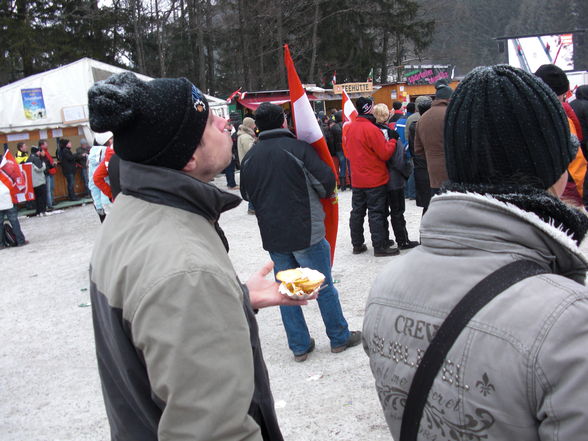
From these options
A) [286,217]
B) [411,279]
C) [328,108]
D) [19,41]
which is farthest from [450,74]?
[411,279]

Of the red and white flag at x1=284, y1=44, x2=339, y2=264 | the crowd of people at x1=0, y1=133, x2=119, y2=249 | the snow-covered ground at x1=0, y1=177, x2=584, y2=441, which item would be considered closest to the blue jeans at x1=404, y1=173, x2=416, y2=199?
the snow-covered ground at x1=0, y1=177, x2=584, y2=441

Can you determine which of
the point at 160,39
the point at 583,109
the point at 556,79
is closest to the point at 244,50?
the point at 160,39

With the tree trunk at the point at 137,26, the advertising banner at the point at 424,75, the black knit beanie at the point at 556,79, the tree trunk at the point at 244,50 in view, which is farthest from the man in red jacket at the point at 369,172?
the advertising banner at the point at 424,75

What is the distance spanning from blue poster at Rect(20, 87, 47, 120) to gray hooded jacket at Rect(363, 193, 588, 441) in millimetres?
17983

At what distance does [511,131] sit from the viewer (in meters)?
1.34

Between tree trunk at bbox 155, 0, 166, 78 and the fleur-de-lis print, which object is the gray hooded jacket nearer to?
the fleur-de-lis print

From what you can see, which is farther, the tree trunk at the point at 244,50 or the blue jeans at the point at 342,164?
the tree trunk at the point at 244,50

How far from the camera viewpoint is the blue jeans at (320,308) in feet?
15.3

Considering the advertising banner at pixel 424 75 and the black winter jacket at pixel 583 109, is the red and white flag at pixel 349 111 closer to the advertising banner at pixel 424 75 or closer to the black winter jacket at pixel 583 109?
the black winter jacket at pixel 583 109

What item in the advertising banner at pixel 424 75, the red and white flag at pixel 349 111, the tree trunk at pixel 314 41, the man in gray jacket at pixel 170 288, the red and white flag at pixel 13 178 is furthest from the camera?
the advertising banner at pixel 424 75

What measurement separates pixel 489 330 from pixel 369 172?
6.40m

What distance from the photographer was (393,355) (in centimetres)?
146

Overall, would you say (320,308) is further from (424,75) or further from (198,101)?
(424,75)

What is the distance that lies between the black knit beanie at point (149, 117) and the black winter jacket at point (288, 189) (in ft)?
9.14
